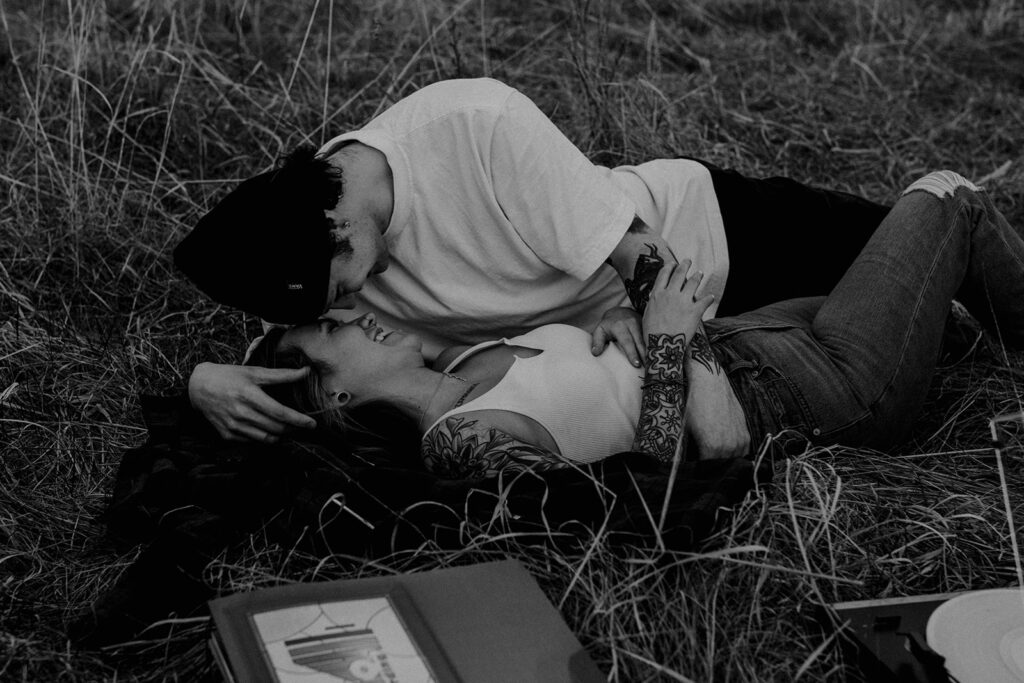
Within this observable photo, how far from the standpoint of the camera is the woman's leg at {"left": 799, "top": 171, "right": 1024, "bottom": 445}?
122 inches

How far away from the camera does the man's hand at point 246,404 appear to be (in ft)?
10.3

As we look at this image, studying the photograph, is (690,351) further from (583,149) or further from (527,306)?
(583,149)

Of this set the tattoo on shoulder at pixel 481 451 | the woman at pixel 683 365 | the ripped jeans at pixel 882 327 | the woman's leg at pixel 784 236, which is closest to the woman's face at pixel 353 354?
the woman at pixel 683 365

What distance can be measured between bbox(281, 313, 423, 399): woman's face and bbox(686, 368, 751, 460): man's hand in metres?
0.79

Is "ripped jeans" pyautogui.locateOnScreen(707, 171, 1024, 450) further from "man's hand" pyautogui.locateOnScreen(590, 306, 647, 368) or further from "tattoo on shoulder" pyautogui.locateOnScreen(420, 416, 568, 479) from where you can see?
"tattoo on shoulder" pyautogui.locateOnScreen(420, 416, 568, 479)

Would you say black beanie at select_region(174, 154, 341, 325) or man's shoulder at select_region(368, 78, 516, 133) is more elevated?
man's shoulder at select_region(368, 78, 516, 133)

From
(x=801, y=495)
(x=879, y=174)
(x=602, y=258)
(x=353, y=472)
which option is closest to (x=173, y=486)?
(x=353, y=472)

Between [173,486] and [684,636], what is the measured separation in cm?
143

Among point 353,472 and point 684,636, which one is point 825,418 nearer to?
point 684,636

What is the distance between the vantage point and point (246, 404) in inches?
124

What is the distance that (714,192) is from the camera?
142 inches

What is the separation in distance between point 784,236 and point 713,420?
3.08 feet

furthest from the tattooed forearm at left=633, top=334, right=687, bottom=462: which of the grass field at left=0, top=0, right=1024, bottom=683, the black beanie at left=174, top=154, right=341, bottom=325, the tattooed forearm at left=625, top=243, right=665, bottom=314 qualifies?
the black beanie at left=174, top=154, right=341, bottom=325

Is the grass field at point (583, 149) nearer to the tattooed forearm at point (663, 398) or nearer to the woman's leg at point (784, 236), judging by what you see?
the tattooed forearm at point (663, 398)
